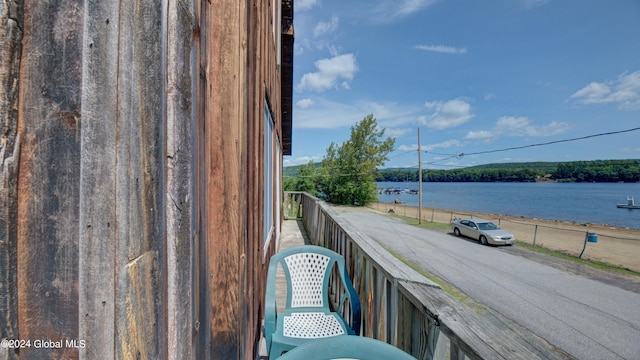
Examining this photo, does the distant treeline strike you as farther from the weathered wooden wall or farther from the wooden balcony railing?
the weathered wooden wall

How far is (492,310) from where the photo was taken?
796cm

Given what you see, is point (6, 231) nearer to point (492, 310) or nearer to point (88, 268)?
point (88, 268)

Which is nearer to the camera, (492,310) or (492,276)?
(492,310)

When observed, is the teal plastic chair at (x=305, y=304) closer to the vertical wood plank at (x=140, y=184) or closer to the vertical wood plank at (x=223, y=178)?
the vertical wood plank at (x=223, y=178)

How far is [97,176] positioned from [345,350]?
0.97 metres

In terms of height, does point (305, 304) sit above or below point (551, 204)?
above

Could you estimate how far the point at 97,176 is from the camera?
586 millimetres

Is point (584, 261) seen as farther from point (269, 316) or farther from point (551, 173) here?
point (551, 173)

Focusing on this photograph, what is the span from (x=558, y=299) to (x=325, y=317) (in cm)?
1074

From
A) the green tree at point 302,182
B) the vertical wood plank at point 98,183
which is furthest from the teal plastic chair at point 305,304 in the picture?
the green tree at point 302,182

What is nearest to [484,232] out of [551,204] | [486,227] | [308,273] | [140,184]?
[486,227]

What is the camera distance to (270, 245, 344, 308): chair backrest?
2.38 metres

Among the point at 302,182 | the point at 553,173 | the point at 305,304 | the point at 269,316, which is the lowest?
the point at 305,304

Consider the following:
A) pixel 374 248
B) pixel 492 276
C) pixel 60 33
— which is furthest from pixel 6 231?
pixel 492 276
